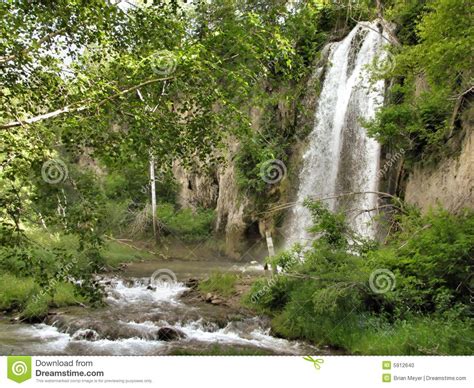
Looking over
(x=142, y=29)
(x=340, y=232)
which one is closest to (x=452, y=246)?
(x=340, y=232)

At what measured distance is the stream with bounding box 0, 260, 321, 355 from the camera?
896 cm

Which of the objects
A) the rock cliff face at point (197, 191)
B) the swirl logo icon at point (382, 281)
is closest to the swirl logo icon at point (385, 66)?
the swirl logo icon at point (382, 281)

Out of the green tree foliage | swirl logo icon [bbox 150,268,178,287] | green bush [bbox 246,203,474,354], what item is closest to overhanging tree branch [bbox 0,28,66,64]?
green bush [bbox 246,203,474,354]

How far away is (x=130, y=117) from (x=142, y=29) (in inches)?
50.8

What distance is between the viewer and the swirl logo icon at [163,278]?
1602 cm

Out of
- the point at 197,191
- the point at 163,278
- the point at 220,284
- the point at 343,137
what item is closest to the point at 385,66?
the point at 343,137

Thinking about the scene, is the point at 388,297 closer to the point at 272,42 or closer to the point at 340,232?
the point at 340,232

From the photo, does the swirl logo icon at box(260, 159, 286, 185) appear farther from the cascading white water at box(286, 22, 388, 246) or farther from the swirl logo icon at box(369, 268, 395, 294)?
the swirl logo icon at box(369, 268, 395, 294)

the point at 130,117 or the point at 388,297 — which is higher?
the point at 130,117

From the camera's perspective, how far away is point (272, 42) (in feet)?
18.7

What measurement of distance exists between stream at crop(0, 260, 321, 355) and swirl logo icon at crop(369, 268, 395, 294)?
1.78m

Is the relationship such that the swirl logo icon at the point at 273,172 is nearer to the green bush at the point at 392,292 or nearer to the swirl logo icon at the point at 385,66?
the swirl logo icon at the point at 385,66
